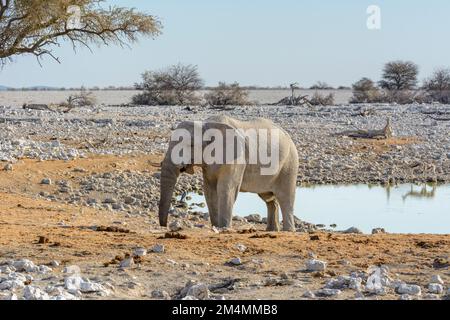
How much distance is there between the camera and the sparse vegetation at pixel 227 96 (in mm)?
45219

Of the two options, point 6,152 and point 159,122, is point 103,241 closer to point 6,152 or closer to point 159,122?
point 6,152

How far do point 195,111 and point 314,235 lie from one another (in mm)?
27157

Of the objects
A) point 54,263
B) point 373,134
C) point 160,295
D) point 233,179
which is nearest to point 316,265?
point 160,295

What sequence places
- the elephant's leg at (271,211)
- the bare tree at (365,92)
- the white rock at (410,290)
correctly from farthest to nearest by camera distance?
the bare tree at (365,92) → the elephant's leg at (271,211) → the white rock at (410,290)

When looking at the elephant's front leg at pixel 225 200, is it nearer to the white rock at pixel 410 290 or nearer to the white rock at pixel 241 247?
the white rock at pixel 241 247

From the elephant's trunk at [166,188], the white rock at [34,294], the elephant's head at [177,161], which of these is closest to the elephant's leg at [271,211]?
the elephant's head at [177,161]

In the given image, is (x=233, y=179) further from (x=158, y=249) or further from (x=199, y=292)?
(x=199, y=292)

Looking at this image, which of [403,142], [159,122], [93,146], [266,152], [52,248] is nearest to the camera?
[52,248]

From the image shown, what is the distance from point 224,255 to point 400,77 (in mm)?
54122

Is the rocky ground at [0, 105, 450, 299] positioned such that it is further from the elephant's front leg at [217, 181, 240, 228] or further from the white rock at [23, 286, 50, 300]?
the elephant's front leg at [217, 181, 240, 228]

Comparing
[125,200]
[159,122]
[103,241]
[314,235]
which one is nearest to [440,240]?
[314,235]

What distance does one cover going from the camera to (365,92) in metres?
53.8

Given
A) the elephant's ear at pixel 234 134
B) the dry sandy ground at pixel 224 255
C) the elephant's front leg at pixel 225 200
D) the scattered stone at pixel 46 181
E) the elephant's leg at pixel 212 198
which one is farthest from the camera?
the scattered stone at pixel 46 181

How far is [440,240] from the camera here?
9.60 meters
